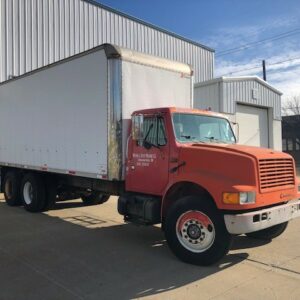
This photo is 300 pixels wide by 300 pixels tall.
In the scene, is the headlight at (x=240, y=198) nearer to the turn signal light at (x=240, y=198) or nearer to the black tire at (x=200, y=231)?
the turn signal light at (x=240, y=198)

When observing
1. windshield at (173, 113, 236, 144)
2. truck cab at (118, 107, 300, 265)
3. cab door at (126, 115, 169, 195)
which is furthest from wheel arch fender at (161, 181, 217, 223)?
windshield at (173, 113, 236, 144)

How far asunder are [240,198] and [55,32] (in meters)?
15.5

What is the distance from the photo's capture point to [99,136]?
821 centimetres

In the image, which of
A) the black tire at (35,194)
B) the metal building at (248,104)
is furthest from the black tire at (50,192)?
the metal building at (248,104)

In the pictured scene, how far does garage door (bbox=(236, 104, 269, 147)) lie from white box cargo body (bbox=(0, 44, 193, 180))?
1338cm

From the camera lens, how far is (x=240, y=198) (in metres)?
6.00

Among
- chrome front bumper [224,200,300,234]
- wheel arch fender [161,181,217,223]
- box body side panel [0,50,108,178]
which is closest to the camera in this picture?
chrome front bumper [224,200,300,234]

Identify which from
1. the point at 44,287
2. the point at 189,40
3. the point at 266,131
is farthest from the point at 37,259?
the point at 189,40

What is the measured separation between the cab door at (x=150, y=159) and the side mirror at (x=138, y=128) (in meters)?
0.09

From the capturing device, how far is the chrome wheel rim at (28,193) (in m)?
11.3

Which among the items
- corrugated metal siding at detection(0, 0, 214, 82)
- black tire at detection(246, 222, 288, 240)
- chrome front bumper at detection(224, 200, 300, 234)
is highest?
corrugated metal siding at detection(0, 0, 214, 82)

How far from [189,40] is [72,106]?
18657 millimetres

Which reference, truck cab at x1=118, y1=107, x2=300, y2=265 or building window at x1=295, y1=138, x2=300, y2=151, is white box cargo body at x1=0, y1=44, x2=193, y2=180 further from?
building window at x1=295, y1=138, x2=300, y2=151

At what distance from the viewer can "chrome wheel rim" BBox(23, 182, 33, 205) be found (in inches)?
444
